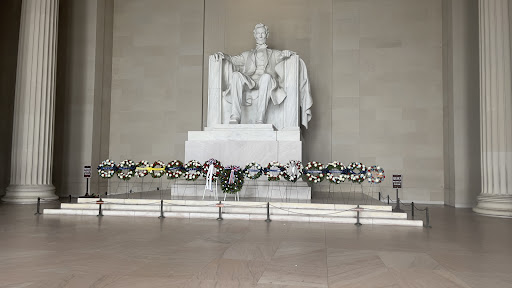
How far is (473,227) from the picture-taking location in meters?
6.66

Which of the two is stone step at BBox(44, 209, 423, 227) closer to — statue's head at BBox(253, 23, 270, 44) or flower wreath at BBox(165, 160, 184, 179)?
flower wreath at BBox(165, 160, 184, 179)

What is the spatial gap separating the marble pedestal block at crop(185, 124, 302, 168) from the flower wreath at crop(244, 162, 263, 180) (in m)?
0.76

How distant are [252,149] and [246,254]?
509 cm

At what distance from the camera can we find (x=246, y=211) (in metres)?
7.42

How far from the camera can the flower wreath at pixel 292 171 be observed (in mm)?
8406

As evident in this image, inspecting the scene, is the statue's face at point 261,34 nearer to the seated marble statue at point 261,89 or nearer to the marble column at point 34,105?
the seated marble statue at point 261,89

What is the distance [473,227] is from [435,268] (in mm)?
3379

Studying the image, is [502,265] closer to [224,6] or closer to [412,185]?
[412,185]

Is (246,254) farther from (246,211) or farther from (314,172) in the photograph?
(314,172)

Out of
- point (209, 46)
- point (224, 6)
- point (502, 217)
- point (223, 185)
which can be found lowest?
point (502, 217)

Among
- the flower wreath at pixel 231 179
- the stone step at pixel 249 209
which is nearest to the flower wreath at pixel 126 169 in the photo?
the stone step at pixel 249 209

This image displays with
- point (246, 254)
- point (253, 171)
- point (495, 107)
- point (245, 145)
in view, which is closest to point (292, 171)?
point (253, 171)

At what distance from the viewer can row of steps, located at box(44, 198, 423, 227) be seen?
6977 millimetres

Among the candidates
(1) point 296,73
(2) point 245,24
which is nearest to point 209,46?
(2) point 245,24
